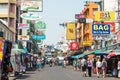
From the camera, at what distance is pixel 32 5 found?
59125mm

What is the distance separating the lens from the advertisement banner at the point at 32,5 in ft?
184

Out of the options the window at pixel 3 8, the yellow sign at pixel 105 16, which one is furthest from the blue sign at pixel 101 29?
the window at pixel 3 8

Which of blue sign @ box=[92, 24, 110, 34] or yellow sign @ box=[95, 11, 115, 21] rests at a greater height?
yellow sign @ box=[95, 11, 115, 21]

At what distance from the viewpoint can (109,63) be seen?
4641 cm

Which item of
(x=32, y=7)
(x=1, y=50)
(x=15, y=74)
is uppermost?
(x=32, y=7)

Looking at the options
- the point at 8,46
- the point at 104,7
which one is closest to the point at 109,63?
the point at 8,46

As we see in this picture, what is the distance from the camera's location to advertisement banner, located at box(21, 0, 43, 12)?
184ft

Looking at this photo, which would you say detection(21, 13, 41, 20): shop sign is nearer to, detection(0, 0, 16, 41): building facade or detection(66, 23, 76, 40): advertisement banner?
detection(0, 0, 16, 41): building facade

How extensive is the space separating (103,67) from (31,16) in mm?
14764

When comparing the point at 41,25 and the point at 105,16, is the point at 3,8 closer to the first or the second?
the point at 41,25

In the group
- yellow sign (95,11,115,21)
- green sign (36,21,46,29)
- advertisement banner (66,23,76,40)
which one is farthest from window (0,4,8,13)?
advertisement banner (66,23,76,40)

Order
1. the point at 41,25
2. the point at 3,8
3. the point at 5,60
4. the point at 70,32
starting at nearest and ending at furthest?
1. the point at 5,60
2. the point at 3,8
3. the point at 41,25
4. the point at 70,32

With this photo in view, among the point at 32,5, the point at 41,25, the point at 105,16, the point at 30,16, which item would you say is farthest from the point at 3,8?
the point at 30,16

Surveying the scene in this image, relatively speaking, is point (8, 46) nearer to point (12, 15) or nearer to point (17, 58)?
point (17, 58)
